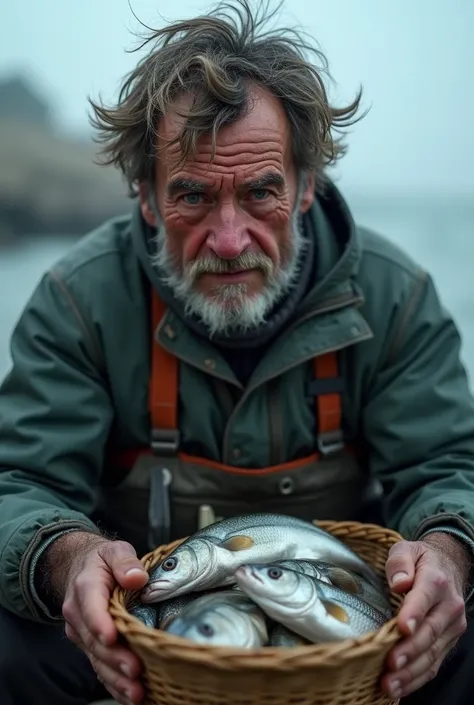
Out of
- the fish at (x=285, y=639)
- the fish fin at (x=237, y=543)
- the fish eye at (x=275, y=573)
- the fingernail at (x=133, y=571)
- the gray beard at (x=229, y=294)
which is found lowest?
the fish at (x=285, y=639)

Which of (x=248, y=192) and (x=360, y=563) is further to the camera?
(x=248, y=192)

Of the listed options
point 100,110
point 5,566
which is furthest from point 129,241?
point 5,566

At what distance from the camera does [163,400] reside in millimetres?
2445

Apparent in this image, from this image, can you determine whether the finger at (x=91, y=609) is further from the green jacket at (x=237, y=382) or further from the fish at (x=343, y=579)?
the green jacket at (x=237, y=382)

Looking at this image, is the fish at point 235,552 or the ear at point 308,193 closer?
the fish at point 235,552

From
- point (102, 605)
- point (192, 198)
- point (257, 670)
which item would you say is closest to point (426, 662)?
point (257, 670)

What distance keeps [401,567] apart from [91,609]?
60cm

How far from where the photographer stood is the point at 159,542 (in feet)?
8.18

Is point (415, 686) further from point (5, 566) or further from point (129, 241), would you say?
point (129, 241)

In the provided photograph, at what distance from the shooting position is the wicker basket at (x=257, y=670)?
1413 millimetres

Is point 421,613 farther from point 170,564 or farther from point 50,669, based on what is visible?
point 50,669

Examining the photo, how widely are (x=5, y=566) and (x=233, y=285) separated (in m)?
0.89

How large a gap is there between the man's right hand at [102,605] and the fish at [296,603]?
0.24 metres

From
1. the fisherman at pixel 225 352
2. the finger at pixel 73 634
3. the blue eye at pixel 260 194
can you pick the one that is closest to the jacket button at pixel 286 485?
the fisherman at pixel 225 352
